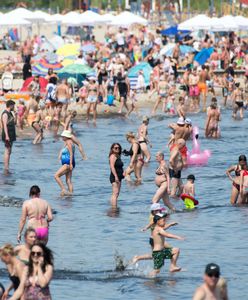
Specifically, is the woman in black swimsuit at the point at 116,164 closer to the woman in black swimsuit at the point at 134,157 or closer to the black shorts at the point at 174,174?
the black shorts at the point at 174,174

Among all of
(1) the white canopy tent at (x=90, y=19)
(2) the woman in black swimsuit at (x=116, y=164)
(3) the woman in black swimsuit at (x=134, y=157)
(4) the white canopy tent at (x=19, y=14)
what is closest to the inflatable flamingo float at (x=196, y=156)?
(3) the woman in black swimsuit at (x=134, y=157)

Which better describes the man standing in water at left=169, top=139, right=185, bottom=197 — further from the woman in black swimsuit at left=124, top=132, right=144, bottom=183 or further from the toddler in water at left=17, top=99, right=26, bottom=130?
the toddler in water at left=17, top=99, right=26, bottom=130

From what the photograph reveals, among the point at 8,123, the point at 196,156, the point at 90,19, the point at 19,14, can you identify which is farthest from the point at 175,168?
the point at 90,19

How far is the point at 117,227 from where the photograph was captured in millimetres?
21469

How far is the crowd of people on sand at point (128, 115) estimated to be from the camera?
1330 cm

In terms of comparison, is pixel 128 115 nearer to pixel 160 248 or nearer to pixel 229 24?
pixel 229 24

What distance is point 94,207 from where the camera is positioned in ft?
77.0

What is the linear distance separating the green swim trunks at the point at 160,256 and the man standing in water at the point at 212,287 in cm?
459

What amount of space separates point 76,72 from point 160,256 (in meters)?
25.3

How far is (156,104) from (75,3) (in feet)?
123

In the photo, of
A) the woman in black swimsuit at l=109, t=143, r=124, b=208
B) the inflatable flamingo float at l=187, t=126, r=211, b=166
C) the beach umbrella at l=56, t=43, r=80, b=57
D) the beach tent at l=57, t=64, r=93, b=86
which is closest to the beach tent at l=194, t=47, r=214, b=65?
the beach umbrella at l=56, t=43, r=80, b=57

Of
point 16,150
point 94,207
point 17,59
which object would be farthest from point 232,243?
point 17,59

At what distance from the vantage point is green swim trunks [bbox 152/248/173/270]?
17.0 m

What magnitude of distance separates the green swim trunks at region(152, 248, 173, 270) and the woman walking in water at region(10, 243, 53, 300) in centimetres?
445
